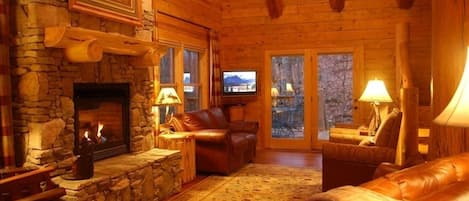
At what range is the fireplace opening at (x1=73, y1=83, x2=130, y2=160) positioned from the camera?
12.8 ft

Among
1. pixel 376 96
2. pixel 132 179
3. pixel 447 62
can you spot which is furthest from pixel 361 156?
pixel 132 179

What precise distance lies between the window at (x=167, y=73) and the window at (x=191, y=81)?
389 mm

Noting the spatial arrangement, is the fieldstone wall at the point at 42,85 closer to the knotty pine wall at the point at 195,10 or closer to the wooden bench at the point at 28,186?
the wooden bench at the point at 28,186

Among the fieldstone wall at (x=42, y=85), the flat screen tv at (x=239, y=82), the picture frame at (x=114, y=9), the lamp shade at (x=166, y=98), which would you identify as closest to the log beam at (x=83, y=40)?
the fieldstone wall at (x=42, y=85)

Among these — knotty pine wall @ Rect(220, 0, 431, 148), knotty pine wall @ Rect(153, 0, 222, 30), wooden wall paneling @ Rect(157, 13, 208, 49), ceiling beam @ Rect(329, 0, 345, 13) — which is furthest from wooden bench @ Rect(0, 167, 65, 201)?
ceiling beam @ Rect(329, 0, 345, 13)

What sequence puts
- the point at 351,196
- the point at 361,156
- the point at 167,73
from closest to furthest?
the point at 351,196, the point at 361,156, the point at 167,73

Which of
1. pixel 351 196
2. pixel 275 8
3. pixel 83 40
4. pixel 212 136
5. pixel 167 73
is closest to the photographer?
pixel 351 196

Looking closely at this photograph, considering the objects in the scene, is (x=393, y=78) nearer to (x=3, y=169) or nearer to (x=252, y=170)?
(x=252, y=170)

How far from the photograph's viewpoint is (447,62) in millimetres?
3346

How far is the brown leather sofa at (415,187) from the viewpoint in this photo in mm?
1379

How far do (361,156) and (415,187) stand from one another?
2.45m

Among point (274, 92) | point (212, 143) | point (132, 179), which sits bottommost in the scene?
point (132, 179)

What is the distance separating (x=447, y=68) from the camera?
334 cm

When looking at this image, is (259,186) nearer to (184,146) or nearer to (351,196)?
(184,146)
